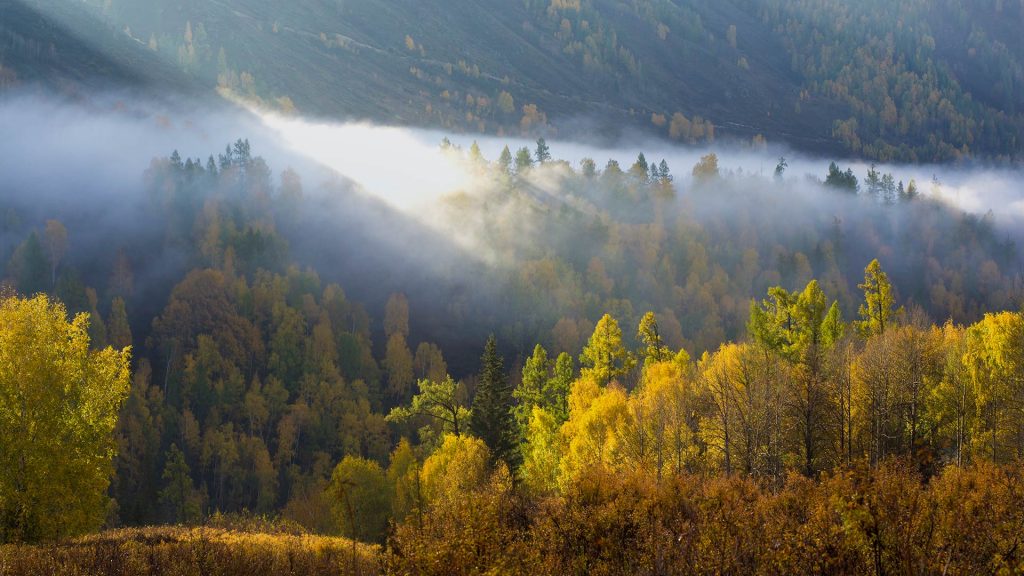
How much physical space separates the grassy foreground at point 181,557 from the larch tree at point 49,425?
1.92 m

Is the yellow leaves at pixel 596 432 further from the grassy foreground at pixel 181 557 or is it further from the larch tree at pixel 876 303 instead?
the grassy foreground at pixel 181 557

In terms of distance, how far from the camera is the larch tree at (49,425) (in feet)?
98.6

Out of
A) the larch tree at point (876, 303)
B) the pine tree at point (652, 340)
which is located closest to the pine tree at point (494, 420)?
the pine tree at point (652, 340)

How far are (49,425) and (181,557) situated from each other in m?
11.0

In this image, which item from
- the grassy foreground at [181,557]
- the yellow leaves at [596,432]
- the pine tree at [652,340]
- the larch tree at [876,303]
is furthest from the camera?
the pine tree at [652,340]

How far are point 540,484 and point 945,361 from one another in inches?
1176

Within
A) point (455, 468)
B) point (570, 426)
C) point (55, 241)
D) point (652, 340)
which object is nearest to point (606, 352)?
point (652, 340)

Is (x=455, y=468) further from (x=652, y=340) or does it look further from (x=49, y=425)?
(x=49, y=425)

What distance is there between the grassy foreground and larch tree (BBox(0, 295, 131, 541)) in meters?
1.92

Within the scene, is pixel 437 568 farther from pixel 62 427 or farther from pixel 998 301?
pixel 998 301

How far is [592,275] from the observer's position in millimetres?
192500

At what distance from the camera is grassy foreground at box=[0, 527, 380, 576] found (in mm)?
22766

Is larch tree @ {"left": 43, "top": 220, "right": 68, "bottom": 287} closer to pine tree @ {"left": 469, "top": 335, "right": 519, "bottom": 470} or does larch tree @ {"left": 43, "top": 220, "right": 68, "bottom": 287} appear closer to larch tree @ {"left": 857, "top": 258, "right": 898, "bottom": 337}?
pine tree @ {"left": 469, "top": 335, "right": 519, "bottom": 470}

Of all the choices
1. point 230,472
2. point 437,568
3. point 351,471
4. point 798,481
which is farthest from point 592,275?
point 437,568
